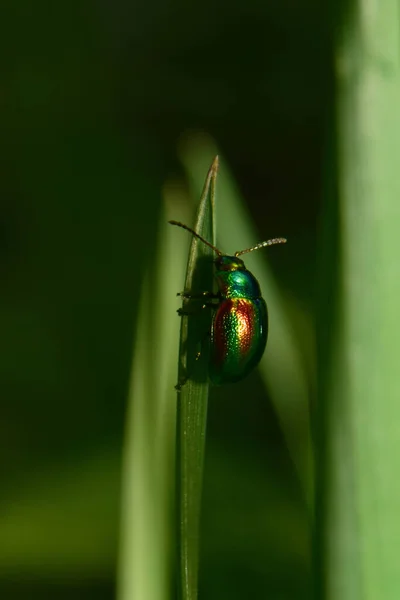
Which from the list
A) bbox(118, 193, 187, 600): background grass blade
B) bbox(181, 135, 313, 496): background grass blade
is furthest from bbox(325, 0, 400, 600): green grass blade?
bbox(181, 135, 313, 496): background grass blade

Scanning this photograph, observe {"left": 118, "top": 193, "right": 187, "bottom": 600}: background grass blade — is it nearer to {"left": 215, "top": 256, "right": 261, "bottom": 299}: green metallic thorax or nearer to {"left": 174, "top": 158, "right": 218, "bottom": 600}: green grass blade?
{"left": 174, "top": 158, "right": 218, "bottom": 600}: green grass blade

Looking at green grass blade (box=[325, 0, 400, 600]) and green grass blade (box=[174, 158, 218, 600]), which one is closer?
green grass blade (box=[325, 0, 400, 600])

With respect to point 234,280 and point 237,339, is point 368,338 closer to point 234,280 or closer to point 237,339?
point 237,339

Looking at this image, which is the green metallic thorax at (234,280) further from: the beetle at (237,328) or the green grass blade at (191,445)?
the green grass blade at (191,445)

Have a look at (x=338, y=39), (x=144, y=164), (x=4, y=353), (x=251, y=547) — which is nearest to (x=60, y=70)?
(x=144, y=164)

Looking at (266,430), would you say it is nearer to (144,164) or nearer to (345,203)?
(144,164)

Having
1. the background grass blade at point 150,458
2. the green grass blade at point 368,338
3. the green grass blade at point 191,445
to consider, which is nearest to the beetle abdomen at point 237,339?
the background grass blade at point 150,458

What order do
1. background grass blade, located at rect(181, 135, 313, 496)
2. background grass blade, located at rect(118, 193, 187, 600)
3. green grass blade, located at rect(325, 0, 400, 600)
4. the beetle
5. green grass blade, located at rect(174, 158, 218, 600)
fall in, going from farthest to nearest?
the beetle, background grass blade, located at rect(181, 135, 313, 496), background grass blade, located at rect(118, 193, 187, 600), green grass blade, located at rect(174, 158, 218, 600), green grass blade, located at rect(325, 0, 400, 600)
